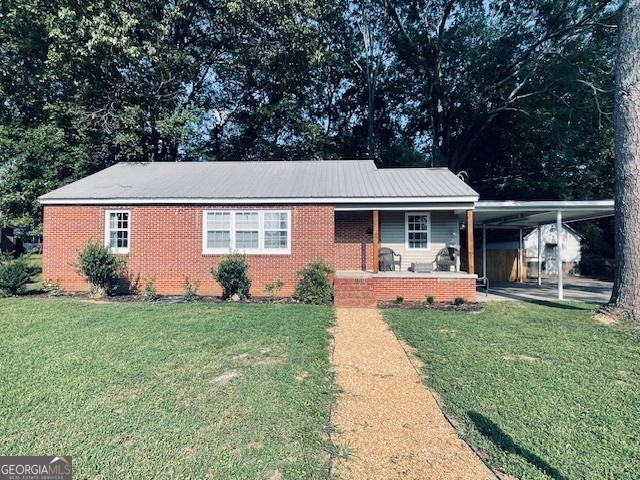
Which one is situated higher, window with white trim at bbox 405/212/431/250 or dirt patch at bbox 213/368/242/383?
window with white trim at bbox 405/212/431/250

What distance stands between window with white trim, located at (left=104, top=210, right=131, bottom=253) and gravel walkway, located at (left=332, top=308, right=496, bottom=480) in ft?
30.9

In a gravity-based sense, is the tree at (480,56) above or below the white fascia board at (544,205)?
above

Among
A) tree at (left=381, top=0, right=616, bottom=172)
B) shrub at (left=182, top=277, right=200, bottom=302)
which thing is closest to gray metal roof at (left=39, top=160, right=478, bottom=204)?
shrub at (left=182, top=277, right=200, bottom=302)

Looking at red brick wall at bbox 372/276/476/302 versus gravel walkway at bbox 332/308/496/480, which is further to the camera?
red brick wall at bbox 372/276/476/302

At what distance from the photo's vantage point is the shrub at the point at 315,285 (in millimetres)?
10399

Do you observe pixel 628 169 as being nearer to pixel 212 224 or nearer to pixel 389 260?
pixel 389 260

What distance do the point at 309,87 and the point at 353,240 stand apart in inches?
526

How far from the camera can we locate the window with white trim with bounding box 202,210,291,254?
463 inches

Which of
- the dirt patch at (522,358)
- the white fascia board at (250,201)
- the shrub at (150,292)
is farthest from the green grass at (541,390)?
the shrub at (150,292)

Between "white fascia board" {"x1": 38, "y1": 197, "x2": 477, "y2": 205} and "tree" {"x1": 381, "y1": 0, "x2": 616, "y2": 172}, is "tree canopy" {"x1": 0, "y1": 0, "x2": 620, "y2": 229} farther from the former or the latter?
"white fascia board" {"x1": 38, "y1": 197, "x2": 477, "y2": 205}

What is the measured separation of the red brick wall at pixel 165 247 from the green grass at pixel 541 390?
16.0 ft

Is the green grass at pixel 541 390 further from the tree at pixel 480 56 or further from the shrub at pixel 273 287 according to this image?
the tree at pixel 480 56

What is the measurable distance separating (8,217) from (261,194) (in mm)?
12674

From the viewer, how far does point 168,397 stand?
3.87 meters
